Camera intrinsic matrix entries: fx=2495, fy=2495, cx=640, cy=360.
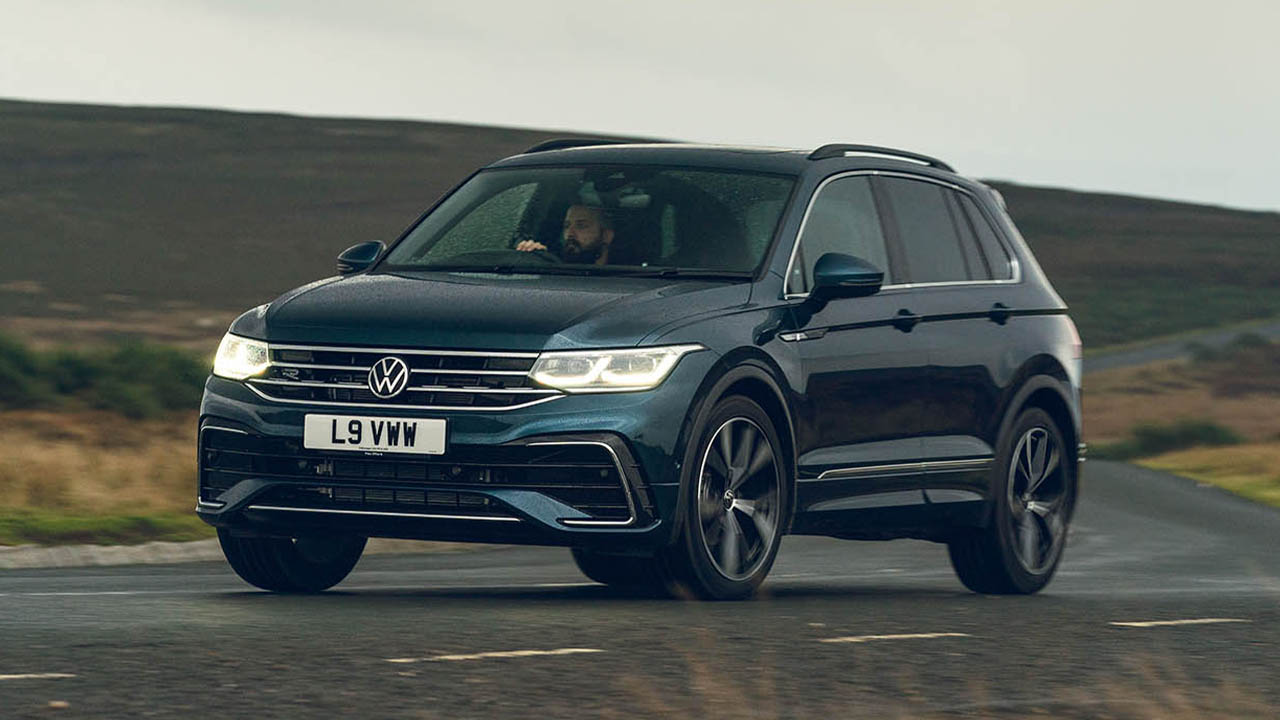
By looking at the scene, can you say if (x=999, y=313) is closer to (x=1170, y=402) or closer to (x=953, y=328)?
(x=953, y=328)

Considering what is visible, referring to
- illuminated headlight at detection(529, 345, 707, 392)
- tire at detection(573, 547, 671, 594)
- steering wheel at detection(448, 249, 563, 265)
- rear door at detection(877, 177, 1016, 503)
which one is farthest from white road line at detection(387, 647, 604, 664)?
rear door at detection(877, 177, 1016, 503)

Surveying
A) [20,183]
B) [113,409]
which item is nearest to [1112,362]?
[20,183]

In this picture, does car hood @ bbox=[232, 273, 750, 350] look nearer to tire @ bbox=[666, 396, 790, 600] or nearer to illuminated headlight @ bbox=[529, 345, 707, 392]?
illuminated headlight @ bbox=[529, 345, 707, 392]

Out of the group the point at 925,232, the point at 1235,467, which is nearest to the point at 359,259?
the point at 925,232

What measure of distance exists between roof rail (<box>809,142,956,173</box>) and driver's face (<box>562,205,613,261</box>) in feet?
3.42

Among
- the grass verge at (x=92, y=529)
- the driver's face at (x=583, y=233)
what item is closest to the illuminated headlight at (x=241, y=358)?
the driver's face at (x=583, y=233)

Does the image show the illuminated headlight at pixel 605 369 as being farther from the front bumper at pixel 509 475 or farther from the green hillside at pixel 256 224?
the green hillside at pixel 256 224

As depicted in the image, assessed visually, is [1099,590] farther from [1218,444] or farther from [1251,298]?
[1251,298]

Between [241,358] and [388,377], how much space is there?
696 millimetres

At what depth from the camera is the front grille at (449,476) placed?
8805mm

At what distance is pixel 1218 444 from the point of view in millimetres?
48938

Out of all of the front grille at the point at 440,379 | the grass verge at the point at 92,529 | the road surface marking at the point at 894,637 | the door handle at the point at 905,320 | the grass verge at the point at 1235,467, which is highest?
the door handle at the point at 905,320

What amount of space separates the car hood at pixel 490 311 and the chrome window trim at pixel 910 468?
919mm

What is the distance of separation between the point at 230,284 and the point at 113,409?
4538 centimetres
